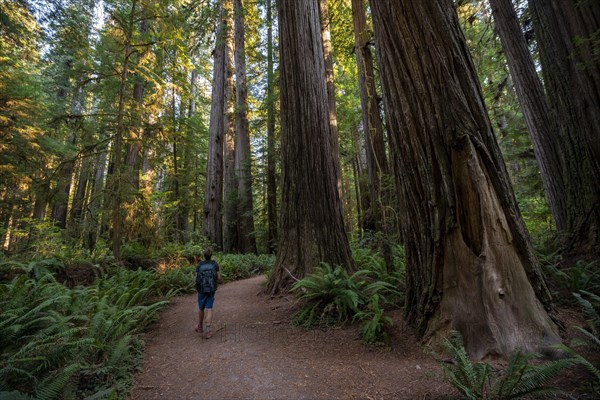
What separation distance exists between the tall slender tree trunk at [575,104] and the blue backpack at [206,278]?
586 centimetres

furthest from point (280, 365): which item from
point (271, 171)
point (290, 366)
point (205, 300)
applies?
point (271, 171)

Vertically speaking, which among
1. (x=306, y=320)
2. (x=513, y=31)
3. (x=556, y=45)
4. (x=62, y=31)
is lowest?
(x=306, y=320)

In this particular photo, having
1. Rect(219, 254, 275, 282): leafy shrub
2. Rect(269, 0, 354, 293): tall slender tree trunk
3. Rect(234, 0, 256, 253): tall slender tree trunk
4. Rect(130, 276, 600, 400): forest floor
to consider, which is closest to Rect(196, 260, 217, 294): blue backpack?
Rect(130, 276, 600, 400): forest floor

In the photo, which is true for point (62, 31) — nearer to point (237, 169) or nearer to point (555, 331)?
point (237, 169)

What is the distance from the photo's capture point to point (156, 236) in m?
8.80

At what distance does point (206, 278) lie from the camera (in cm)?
479

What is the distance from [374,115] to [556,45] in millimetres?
4124

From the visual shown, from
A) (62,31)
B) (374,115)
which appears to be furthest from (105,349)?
(62,31)

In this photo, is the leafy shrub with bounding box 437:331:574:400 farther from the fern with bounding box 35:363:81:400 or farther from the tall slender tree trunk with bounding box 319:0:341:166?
the tall slender tree trunk with bounding box 319:0:341:166

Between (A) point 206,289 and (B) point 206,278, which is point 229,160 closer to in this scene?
(B) point 206,278

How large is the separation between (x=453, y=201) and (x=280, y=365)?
2651 mm

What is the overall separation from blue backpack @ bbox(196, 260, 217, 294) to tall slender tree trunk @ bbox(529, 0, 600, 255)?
5856 millimetres

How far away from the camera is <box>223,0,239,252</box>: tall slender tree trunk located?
505 inches

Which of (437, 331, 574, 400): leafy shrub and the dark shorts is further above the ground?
the dark shorts
